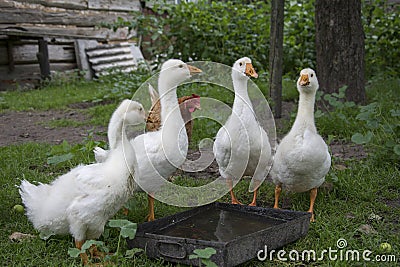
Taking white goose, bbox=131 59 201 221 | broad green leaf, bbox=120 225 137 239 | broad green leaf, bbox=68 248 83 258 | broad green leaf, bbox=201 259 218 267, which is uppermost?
white goose, bbox=131 59 201 221

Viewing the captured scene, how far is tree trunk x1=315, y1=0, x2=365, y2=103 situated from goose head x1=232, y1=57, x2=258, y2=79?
2997 millimetres

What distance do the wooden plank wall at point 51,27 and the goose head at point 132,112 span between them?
787 cm

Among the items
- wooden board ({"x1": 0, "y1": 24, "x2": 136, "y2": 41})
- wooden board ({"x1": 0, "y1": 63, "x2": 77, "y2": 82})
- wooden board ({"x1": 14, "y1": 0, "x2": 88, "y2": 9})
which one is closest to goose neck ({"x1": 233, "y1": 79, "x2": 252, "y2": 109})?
wooden board ({"x1": 0, "y1": 24, "x2": 136, "y2": 41})

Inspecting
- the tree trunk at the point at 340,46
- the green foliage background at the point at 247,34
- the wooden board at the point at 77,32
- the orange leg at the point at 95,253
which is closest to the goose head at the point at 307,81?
the orange leg at the point at 95,253

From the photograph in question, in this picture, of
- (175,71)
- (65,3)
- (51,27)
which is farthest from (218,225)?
(65,3)

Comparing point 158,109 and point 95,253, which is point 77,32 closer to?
point 158,109

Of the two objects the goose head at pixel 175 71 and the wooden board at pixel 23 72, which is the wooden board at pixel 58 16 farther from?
the goose head at pixel 175 71

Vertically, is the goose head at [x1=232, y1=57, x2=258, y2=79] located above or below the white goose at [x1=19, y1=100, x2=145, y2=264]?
above

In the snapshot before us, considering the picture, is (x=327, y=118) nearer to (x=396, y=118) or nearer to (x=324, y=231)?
(x=396, y=118)

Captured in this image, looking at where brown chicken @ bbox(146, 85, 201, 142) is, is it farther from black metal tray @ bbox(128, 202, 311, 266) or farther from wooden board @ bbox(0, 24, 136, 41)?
wooden board @ bbox(0, 24, 136, 41)

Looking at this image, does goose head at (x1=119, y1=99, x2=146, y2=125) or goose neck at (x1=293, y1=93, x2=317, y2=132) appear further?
goose neck at (x1=293, y1=93, x2=317, y2=132)

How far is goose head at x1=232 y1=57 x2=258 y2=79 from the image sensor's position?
3.77 metres

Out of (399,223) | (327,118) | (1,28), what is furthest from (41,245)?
(1,28)

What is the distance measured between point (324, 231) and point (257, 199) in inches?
33.7
